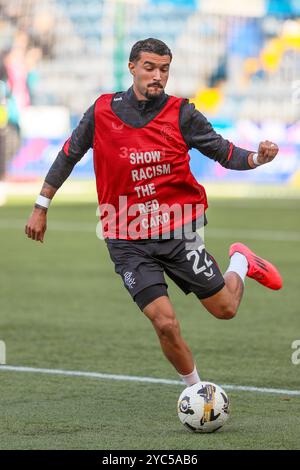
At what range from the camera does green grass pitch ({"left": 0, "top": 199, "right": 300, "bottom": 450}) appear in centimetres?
618

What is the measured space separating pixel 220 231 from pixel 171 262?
12317 mm

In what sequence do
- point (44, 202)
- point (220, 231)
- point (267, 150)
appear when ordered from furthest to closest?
point (220, 231), point (44, 202), point (267, 150)

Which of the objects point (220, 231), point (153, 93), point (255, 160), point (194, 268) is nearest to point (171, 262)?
point (194, 268)

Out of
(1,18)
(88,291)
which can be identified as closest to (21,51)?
(1,18)

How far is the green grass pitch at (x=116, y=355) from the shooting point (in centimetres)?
618

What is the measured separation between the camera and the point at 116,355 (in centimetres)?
889

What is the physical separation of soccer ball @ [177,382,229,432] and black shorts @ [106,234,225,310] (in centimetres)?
69

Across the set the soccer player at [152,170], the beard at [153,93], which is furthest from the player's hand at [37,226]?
the beard at [153,93]

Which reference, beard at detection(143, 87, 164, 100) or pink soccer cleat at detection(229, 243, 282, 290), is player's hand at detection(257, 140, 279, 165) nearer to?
beard at detection(143, 87, 164, 100)

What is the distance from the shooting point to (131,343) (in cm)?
947

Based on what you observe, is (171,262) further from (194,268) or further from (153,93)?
(153,93)

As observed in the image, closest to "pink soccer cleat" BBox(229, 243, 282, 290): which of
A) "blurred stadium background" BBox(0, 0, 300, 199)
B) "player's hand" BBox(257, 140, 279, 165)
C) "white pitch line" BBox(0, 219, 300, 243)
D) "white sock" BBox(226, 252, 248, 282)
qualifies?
"white sock" BBox(226, 252, 248, 282)

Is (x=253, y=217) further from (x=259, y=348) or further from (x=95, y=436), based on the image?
(x=95, y=436)

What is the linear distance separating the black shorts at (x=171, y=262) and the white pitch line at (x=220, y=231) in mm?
11018
